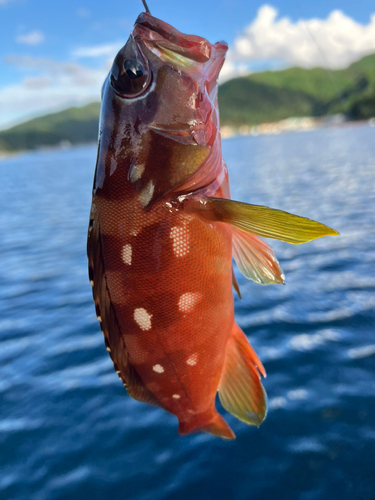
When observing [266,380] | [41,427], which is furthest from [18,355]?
[266,380]

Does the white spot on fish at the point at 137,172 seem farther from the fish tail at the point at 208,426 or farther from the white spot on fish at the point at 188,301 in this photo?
the fish tail at the point at 208,426

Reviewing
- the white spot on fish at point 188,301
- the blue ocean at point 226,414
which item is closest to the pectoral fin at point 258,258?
the white spot on fish at point 188,301

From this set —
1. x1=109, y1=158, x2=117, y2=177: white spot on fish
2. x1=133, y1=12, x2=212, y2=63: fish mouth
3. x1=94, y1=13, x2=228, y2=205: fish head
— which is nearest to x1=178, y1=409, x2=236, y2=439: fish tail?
x1=94, y1=13, x2=228, y2=205: fish head

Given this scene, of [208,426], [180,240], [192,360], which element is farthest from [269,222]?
[208,426]

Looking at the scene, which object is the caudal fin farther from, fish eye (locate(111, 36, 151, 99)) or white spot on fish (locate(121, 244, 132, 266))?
fish eye (locate(111, 36, 151, 99))

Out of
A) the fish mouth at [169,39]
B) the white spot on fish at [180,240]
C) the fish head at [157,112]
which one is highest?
the fish mouth at [169,39]

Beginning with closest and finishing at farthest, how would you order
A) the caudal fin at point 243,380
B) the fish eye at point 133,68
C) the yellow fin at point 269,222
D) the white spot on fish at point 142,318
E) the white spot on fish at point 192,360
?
the yellow fin at point 269,222 < the fish eye at point 133,68 < the white spot on fish at point 142,318 < the white spot on fish at point 192,360 < the caudal fin at point 243,380

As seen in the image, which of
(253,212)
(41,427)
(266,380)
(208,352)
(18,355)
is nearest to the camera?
(253,212)

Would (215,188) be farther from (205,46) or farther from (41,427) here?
(41,427)
